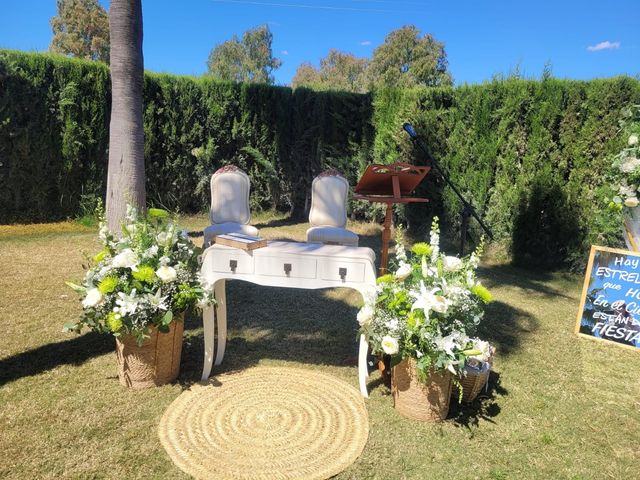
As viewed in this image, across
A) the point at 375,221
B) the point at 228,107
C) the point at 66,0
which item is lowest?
the point at 375,221

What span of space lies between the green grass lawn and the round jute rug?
4.1 inches

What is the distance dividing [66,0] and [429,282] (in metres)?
43.2

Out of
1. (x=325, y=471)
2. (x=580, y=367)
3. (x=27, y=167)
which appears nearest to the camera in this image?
(x=325, y=471)

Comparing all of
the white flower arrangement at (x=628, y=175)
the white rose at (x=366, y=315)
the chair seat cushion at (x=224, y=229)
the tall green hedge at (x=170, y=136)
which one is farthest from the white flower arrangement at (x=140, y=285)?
the tall green hedge at (x=170, y=136)

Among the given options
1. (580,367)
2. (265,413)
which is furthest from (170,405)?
(580,367)

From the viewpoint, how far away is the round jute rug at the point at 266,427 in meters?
2.48

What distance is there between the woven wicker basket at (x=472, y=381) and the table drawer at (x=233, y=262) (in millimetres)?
1659

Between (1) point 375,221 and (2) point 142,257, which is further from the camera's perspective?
(1) point 375,221

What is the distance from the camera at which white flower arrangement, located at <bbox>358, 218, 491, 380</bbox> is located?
2695 millimetres

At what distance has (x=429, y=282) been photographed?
293 cm

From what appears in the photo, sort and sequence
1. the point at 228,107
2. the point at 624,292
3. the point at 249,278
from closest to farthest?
1. the point at 249,278
2. the point at 624,292
3. the point at 228,107

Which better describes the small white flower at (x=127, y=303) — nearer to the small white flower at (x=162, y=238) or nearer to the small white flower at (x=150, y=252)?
the small white flower at (x=150, y=252)

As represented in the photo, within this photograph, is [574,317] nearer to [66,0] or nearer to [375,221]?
[375,221]

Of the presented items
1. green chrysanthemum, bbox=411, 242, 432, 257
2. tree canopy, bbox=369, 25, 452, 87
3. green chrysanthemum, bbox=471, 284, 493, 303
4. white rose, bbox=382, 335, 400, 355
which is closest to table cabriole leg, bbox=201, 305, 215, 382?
white rose, bbox=382, 335, 400, 355
